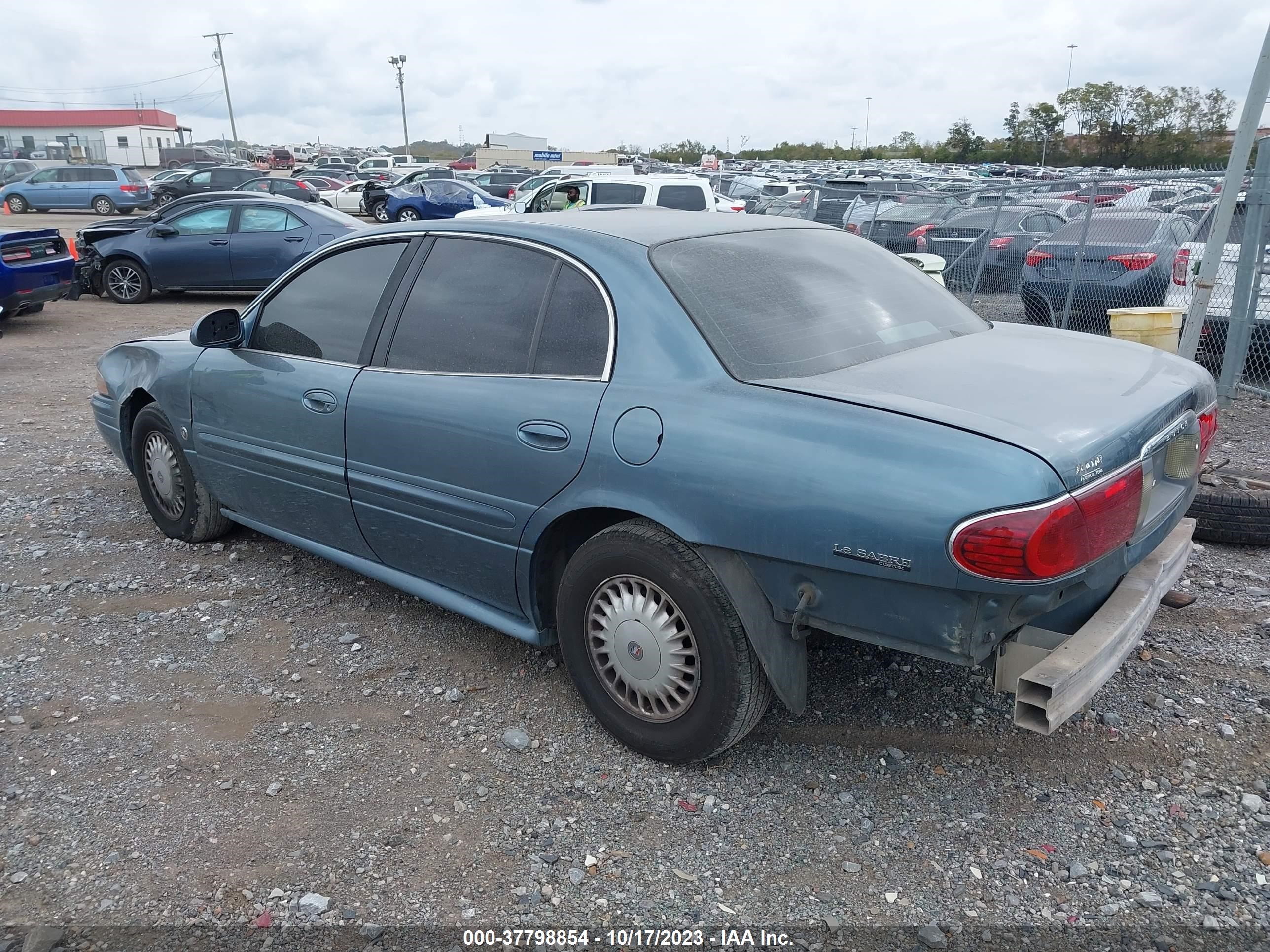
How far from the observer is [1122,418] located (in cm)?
264

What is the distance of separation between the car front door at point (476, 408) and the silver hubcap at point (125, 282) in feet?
37.9

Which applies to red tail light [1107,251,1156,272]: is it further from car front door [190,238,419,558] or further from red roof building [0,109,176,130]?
red roof building [0,109,176,130]

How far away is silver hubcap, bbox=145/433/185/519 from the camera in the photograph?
486 centimetres

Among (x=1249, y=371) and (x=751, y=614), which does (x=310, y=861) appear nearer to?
(x=751, y=614)

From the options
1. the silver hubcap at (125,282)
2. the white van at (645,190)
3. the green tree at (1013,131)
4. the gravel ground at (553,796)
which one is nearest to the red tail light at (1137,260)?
the gravel ground at (553,796)

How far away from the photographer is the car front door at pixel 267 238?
42.2 feet

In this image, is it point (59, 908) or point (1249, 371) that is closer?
point (59, 908)

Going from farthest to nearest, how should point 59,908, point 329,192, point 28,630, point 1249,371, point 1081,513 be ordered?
1. point 329,192
2. point 1249,371
3. point 28,630
4. point 59,908
5. point 1081,513

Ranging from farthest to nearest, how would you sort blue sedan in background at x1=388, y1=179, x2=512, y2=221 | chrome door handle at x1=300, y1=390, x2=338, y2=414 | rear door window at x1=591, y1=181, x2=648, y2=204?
blue sedan in background at x1=388, y1=179, x2=512, y2=221 < rear door window at x1=591, y1=181, x2=648, y2=204 < chrome door handle at x1=300, y1=390, x2=338, y2=414

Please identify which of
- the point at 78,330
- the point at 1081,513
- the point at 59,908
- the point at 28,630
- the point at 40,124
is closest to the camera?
the point at 1081,513

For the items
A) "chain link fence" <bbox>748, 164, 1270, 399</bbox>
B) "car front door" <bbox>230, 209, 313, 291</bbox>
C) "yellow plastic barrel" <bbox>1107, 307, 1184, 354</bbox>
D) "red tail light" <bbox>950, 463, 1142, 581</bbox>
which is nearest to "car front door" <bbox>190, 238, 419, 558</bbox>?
"red tail light" <bbox>950, 463, 1142, 581</bbox>

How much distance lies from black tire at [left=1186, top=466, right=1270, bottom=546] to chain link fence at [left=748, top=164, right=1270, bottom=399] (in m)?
2.44

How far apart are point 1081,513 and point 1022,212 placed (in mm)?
10785

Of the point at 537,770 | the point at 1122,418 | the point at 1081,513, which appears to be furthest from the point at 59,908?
the point at 1122,418
